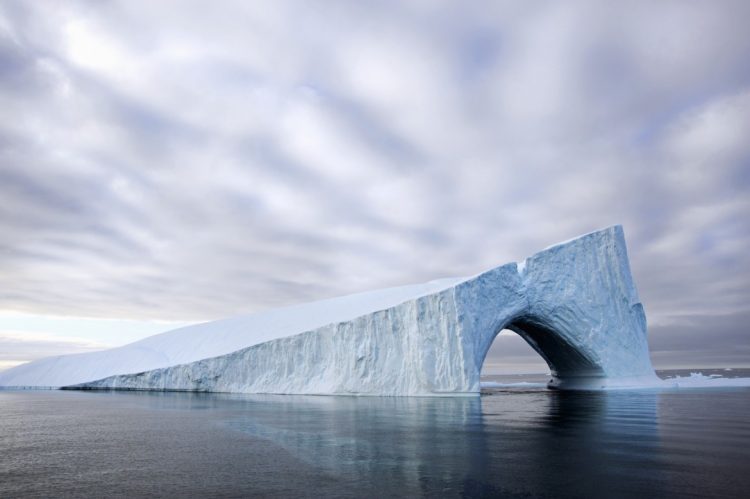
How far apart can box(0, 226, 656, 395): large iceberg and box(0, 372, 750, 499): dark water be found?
1159 centimetres

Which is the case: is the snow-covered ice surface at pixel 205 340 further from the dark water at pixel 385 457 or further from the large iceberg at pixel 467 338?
the dark water at pixel 385 457

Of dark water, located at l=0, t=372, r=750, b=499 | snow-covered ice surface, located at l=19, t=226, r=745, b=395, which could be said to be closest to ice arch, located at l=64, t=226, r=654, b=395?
snow-covered ice surface, located at l=19, t=226, r=745, b=395

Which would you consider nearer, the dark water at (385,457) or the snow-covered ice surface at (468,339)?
the dark water at (385,457)

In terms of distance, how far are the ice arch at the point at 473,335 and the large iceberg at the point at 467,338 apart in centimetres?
6

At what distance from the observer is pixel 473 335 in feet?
85.3

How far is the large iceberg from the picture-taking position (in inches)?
1015

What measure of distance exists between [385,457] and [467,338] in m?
18.0

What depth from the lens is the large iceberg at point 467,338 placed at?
1015 inches

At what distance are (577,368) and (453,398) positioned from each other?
39.4 feet

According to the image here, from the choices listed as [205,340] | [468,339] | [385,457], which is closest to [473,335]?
[468,339]

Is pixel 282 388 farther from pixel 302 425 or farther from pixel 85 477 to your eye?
pixel 85 477

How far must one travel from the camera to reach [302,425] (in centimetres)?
A: 1282

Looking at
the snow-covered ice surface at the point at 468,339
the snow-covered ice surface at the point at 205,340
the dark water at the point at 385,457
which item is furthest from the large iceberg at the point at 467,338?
the dark water at the point at 385,457

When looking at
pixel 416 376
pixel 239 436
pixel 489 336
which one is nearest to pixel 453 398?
pixel 416 376
